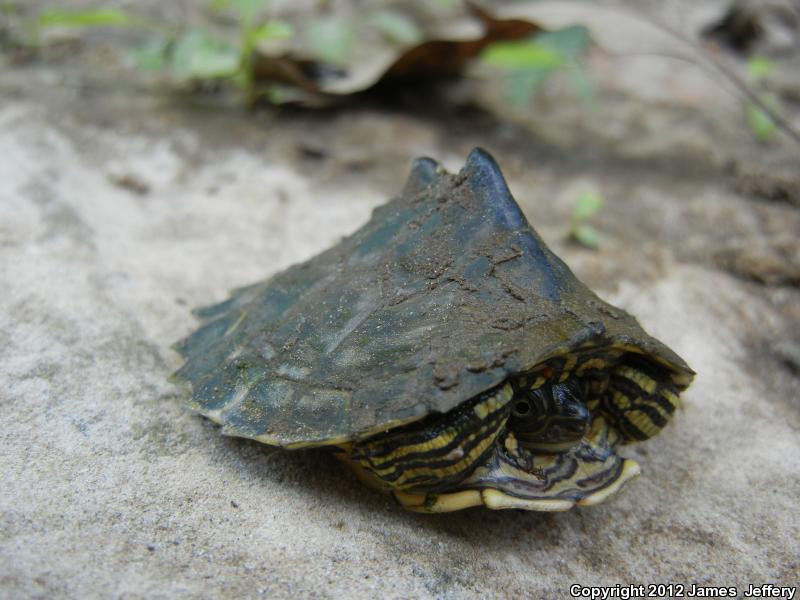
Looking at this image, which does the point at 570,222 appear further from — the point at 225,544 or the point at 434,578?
the point at 225,544

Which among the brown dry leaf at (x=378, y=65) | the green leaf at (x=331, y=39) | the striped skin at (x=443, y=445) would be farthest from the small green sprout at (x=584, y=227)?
the green leaf at (x=331, y=39)

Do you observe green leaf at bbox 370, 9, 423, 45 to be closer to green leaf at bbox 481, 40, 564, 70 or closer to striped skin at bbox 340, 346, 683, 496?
green leaf at bbox 481, 40, 564, 70

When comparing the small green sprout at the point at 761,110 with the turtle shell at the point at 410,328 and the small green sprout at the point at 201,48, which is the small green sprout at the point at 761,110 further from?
the small green sprout at the point at 201,48

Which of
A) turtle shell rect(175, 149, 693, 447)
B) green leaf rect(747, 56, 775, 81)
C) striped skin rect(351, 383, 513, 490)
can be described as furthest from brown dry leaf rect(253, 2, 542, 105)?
striped skin rect(351, 383, 513, 490)

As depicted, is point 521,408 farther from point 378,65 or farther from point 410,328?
point 378,65

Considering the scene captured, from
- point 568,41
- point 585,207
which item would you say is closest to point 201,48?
point 568,41
